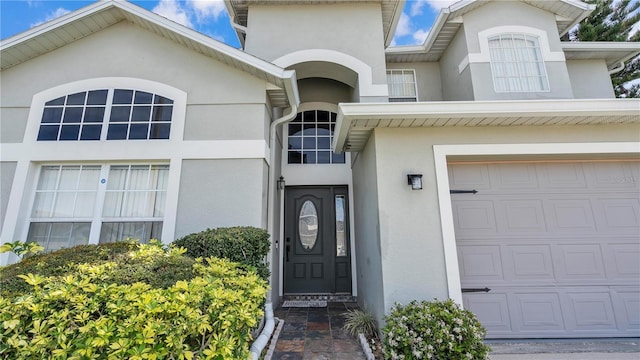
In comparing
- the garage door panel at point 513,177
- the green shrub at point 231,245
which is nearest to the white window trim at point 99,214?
the green shrub at point 231,245

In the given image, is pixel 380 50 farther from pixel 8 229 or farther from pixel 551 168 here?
pixel 8 229

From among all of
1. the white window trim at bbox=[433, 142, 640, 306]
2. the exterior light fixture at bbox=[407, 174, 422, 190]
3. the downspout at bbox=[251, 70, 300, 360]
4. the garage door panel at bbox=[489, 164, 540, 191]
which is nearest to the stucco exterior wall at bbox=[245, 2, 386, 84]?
the downspout at bbox=[251, 70, 300, 360]

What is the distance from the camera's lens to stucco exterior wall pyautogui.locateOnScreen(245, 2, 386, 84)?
685 centimetres

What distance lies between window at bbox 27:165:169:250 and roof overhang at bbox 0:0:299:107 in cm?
246

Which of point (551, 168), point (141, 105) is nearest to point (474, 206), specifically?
point (551, 168)

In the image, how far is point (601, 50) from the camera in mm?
7426

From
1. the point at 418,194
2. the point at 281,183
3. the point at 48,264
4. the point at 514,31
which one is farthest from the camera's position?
the point at 281,183

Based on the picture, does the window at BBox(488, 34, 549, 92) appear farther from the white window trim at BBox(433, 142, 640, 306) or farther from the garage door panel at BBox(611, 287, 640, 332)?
the garage door panel at BBox(611, 287, 640, 332)

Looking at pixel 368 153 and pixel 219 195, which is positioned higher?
pixel 368 153

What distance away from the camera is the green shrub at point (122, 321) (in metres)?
2.04

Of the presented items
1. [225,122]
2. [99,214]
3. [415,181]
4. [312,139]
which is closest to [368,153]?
[415,181]

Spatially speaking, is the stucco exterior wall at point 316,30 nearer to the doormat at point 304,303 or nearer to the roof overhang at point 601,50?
the roof overhang at point 601,50

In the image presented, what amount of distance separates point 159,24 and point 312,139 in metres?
4.36

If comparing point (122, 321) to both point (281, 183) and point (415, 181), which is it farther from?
point (281, 183)
